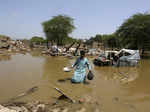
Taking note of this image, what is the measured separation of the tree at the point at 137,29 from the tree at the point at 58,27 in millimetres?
13669

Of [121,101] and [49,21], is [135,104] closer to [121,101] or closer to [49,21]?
[121,101]

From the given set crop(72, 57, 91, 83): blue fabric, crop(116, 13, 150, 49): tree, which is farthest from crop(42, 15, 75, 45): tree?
crop(72, 57, 91, 83): blue fabric

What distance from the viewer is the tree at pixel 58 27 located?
83.7 feet

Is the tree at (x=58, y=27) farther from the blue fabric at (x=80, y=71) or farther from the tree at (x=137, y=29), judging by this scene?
the blue fabric at (x=80, y=71)

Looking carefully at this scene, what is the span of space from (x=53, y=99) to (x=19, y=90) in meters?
1.55

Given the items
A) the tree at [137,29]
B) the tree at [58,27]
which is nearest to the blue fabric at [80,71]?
the tree at [137,29]

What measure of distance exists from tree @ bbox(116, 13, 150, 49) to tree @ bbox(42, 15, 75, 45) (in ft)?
44.8

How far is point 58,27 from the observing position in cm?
2564

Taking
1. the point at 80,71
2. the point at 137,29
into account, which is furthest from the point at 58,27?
the point at 80,71

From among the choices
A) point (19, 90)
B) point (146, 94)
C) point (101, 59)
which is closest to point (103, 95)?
point (146, 94)

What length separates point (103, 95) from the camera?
3703mm

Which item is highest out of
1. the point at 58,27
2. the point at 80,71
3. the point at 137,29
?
the point at 58,27

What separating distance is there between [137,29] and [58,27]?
17331 mm

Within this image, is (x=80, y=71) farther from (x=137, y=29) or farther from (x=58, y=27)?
(x=58, y=27)
